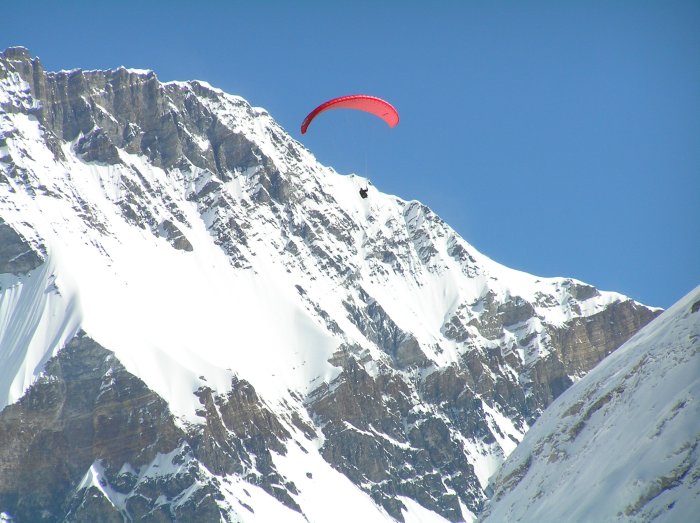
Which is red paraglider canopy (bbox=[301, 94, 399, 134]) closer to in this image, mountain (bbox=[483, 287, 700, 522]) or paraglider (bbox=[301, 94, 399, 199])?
paraglider (bbox=[301, 94, 399, 199])

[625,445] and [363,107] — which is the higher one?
[363,107]

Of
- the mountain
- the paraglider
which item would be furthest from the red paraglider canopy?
the mountain

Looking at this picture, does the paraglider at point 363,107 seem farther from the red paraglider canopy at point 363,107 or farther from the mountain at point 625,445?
the mountain at point 625,445

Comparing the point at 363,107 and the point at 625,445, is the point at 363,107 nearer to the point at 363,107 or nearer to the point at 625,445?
the point at 363,107

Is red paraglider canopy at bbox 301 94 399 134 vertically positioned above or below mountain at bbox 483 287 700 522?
above

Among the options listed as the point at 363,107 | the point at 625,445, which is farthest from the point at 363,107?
the point at 625,445

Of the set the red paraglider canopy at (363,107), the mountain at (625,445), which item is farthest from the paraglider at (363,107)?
the mountain at (625,445)

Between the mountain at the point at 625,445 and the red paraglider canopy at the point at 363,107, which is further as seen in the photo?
the red paraglider canopy at the point at 363,107
